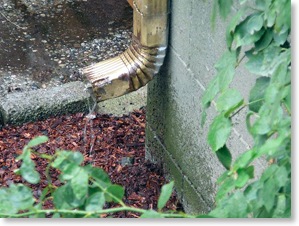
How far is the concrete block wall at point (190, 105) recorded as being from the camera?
2.90 metres

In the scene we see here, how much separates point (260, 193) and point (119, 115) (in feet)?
8.32

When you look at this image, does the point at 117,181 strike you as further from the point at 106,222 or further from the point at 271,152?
the point at 271,152

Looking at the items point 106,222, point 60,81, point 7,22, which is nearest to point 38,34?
point 7,22

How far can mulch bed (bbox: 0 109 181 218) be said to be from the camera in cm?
371

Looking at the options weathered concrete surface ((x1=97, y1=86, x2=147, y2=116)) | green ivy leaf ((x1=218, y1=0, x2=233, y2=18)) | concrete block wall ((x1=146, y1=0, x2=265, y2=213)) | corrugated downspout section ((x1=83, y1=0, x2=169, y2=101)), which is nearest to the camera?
green ivy leaf ((x1=218, y1=0, x2=233, y2=18))

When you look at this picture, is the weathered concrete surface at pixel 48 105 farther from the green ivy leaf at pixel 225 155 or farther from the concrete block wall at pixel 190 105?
the green ivy leaf at pixel 225 155

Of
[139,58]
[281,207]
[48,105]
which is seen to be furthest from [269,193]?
[48,105]

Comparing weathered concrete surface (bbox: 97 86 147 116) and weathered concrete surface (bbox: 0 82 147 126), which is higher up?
weathered concrete surface (bbox: 0 82 147 126)

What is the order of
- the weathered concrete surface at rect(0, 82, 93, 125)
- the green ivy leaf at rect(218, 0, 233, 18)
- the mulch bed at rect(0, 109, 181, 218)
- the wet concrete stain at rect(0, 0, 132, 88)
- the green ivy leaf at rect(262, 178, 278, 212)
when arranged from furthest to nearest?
the wet concrete stain at rect(0, 0, 132, 88) → the weathered concrete surface at rect(0, 82, 93, 125) → the mulch bed at rect(0, 109, 181, 218) → the green ivy leaf at rect(218, 0, 233, 18) → the green ivy leaf at rect(262, 178, 278, 212)

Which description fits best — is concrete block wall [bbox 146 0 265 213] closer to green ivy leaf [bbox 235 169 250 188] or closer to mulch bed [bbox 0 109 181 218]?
mulch bed [bbox 0 109 181 218]

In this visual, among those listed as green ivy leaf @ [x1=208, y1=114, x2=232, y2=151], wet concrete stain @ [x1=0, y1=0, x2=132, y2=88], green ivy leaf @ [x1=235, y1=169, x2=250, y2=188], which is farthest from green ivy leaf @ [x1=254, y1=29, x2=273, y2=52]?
wet concrete stain @ [x1=0, y1=0, x2=132, y2=88]

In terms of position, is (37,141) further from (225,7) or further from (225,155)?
(225,7)

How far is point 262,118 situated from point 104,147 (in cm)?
220

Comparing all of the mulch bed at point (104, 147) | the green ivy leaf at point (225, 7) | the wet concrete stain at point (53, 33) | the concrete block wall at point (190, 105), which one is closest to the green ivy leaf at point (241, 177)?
the green ivy leaf at point (225, 7)
